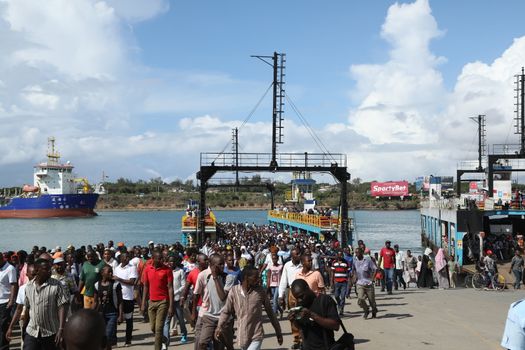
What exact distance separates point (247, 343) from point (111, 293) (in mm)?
3459

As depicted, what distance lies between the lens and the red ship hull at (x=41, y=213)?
103 m

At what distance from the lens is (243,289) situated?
6715 millimetres

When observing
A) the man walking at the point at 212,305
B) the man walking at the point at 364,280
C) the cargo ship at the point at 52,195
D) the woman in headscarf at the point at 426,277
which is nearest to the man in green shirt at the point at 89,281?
the man walking at the point at 212,305

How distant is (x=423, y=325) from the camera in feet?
37.0

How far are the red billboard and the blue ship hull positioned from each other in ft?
276

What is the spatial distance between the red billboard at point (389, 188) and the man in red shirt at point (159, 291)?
159540 millimetres

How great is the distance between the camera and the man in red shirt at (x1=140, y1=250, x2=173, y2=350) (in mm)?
8523

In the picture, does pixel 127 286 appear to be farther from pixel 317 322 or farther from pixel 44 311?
pixel 317 322

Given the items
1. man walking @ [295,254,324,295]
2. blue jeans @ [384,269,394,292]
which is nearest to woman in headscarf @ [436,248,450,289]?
blue jeans @ [384,269,394,292]

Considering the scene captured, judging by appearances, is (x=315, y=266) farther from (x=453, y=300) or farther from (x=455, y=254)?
(x=455, y=254)

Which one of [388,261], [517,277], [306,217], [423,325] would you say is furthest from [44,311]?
[306,217]

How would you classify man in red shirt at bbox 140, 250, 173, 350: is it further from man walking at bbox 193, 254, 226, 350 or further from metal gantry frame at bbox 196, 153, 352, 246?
metal gantry frame at bbox 196, 153, 352, 246

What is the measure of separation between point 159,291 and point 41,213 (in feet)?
334

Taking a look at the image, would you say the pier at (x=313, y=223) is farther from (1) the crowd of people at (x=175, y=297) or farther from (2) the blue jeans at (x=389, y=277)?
(1) the crowd of people at (x=175, y=297)
